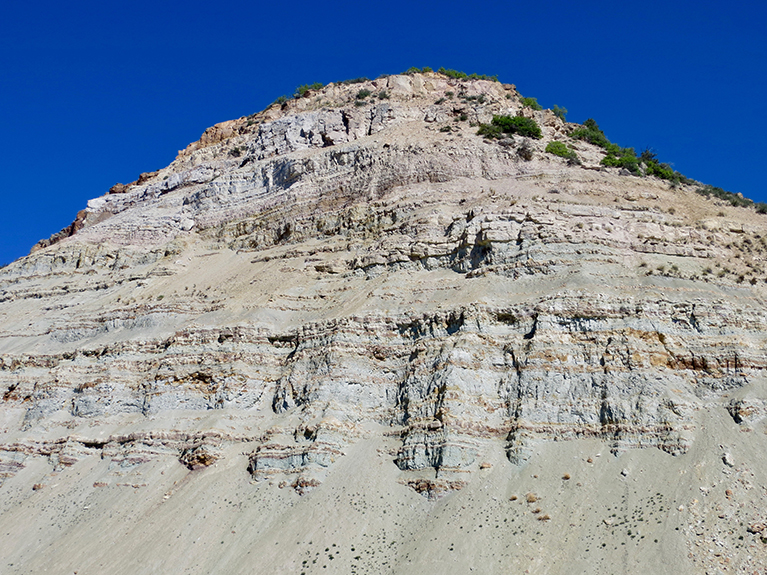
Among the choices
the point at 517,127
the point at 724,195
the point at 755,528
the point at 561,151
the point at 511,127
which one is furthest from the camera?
the point at 517,127

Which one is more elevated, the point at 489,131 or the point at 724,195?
the point at 489,131

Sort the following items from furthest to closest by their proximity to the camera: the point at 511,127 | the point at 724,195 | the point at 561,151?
the point at 511,127 < the point at 561,151 < the point at 724,195

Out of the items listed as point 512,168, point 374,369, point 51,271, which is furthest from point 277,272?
point 51,271

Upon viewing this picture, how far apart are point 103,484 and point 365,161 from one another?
74.3ft

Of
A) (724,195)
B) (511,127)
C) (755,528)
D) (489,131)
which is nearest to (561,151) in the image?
(511,127)

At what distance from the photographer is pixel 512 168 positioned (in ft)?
111

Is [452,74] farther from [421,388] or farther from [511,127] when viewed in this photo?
[421,388]

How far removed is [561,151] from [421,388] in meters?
21.6

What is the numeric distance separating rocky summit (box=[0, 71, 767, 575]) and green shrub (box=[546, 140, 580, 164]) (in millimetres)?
723

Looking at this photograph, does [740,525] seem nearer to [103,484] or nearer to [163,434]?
[163,434]

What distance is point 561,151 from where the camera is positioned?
36.2m

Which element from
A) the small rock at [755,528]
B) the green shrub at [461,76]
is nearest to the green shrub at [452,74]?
the green shrub at [461,76]

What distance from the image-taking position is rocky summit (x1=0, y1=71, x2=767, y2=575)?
17188mm

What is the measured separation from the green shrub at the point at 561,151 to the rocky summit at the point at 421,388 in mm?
723
